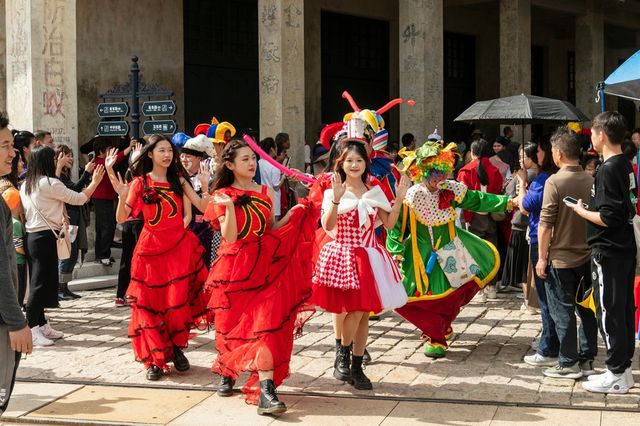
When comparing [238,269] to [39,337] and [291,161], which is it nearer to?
[39,337]

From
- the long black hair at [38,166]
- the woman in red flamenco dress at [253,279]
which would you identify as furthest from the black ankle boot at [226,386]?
the long black hair at [38,166]

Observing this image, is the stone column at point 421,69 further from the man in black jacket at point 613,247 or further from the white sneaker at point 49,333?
the man in black jacket at point 613,247

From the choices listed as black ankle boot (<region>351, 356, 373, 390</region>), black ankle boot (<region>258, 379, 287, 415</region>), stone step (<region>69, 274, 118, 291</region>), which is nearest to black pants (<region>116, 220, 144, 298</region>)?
stone step (<region>69, 274, 118, 291</region>)

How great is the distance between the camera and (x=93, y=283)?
38.2ft

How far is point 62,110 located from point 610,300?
27.6 ft

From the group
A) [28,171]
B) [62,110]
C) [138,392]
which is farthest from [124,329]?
[62,110]

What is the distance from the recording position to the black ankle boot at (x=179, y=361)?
714cm

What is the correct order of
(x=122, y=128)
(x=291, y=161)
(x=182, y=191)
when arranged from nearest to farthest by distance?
(x=182, y=191) < (x=122, y=128) < (x=291, y=161)

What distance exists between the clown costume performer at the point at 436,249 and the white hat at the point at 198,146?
2277mm

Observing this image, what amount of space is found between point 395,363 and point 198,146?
3161 millimetres

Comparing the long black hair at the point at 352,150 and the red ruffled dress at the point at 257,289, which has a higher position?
the long black hair at the point at 352,150

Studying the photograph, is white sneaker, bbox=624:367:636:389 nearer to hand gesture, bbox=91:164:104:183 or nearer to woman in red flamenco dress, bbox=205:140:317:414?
woman in red flamenco dress, bbox=205:140:317:414

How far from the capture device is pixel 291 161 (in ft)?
49.2

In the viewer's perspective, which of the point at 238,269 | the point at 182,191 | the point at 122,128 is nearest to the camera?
the point at 238,269
